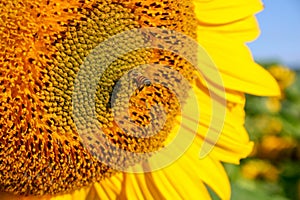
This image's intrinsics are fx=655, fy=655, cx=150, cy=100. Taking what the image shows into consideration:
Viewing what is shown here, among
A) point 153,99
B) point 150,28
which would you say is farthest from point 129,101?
point 150,28

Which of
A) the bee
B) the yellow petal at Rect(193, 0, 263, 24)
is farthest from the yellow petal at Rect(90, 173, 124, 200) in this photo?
the yellow petal at Rect(193, 0, 263, 24)

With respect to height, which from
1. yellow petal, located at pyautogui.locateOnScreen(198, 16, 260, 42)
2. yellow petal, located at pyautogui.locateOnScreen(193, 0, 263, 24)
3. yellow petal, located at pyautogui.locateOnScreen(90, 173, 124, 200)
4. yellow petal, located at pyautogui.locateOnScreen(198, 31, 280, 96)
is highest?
yellow petal, located at pyautogui.locateOnScreen(193, 0, 263, 24)

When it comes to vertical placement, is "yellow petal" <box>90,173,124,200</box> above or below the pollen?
below

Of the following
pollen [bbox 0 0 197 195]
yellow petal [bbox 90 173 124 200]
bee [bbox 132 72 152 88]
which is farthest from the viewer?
yellow petal [bbox 90 173 124 200]

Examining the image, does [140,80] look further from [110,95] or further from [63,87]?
[63,87]

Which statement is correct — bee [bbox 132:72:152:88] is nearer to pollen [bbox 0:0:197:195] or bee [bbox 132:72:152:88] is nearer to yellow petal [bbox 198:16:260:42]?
pollen [bbox 0:0:197:195]

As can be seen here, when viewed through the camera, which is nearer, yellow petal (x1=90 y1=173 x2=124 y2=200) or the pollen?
the pollen

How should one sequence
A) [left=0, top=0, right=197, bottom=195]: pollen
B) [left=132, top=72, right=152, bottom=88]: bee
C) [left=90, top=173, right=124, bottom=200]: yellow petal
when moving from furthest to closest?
[left=90, top=173, right=124, bottom=200]: yellow petal, [left=132, top=72, right=152, bottom=88]: bee, [left=0, top=0, right=197, bottom=195]: pollen
